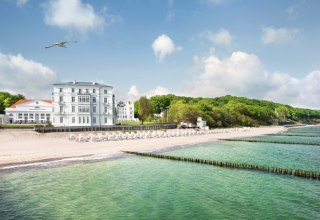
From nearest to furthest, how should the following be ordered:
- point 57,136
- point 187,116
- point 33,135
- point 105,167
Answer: point 105,167
point 33,135
point 57,136
point 187,116

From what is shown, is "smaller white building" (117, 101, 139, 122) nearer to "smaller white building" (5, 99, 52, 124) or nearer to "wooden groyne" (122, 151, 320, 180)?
"smaller white building" (5, 99, 52, 124)

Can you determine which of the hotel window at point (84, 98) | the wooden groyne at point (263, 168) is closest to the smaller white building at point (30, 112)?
the hotel window at point (84, 98)

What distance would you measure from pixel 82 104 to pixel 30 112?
2644 cm

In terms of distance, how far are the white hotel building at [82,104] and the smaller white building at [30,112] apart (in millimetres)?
19567

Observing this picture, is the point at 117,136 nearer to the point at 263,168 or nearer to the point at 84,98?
the point at 263,168

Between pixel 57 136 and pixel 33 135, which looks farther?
pixel 57 136

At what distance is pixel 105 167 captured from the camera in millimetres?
22281

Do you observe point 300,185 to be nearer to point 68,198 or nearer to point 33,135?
point 68,198

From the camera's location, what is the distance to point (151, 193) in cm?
1522

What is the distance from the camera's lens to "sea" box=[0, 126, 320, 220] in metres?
12.1

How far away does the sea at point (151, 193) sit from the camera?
12.1m

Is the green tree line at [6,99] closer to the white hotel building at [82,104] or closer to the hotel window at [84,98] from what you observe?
the white hotel building at [82,104]

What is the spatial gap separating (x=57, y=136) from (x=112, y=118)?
96.1ft

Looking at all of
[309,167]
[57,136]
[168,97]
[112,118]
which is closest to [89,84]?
[112,118]
